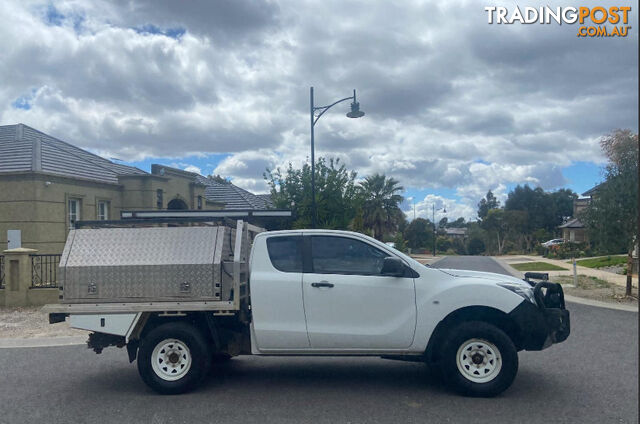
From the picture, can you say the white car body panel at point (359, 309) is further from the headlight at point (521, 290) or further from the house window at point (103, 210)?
the house window at point (103, 210)

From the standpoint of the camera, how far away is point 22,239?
17344mm

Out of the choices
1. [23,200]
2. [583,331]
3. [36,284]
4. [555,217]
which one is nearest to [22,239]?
[23,200]

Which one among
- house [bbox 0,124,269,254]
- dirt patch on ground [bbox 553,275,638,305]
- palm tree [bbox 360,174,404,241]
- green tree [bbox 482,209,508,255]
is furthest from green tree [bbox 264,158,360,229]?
green tree [bbox 482,209,508,255]

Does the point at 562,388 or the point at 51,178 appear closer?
the point at 562,388

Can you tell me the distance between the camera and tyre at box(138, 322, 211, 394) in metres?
6.27

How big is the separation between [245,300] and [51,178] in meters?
13.8

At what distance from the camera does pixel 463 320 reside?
6.20 meters

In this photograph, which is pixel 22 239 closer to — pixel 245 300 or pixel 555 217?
pixel 245 300

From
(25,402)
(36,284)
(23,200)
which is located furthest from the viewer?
(23,200)

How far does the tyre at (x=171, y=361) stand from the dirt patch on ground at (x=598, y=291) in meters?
12.6

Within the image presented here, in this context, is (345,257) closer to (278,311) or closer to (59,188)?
(278,311)

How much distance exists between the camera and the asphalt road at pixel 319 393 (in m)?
5.46

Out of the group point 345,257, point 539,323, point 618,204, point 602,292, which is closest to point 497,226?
point 602,292

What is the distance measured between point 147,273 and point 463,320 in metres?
3.72
